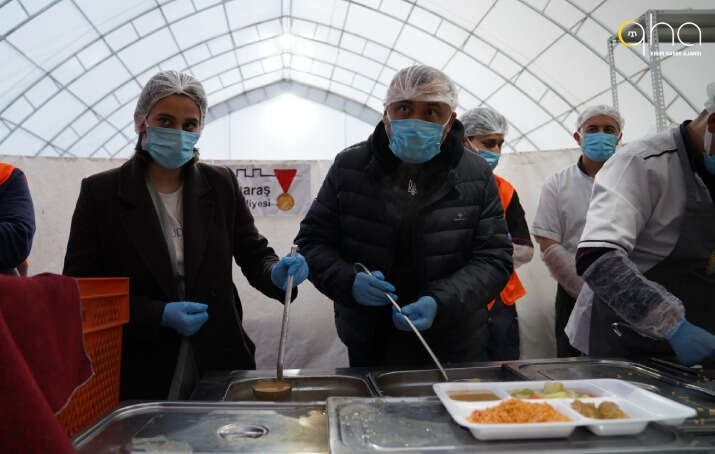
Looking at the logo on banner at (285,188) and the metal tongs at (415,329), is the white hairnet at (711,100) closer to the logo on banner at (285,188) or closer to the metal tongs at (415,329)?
the metal tongs at (415,329)

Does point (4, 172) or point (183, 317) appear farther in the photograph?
point (4, 172)

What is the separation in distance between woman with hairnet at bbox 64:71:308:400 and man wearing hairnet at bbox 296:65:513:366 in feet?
0.78

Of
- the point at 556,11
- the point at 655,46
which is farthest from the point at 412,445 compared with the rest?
the point at 556,11

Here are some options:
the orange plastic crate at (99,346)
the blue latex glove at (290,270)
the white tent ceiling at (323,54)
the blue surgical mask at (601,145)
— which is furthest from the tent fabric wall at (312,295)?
the white tent ceiling at (323,54)

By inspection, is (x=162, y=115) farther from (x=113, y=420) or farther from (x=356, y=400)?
(x=356, y=400)

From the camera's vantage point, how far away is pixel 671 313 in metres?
1.36

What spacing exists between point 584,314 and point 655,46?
133 inches

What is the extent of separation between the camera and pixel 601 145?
3021mm

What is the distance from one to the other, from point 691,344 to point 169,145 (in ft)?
5.92

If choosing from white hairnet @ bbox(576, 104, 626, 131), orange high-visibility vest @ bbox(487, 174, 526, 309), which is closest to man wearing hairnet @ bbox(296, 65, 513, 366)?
orange high-visibility vest @ bbox(487, 174, 526, 309)

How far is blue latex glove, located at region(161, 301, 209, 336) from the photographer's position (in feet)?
4.99

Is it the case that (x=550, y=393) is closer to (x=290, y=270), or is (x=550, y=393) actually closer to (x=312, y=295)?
(x=290, y=270)

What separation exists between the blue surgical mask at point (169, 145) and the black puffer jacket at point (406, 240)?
528 millimetres

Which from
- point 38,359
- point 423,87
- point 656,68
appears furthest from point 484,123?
point 38,359
